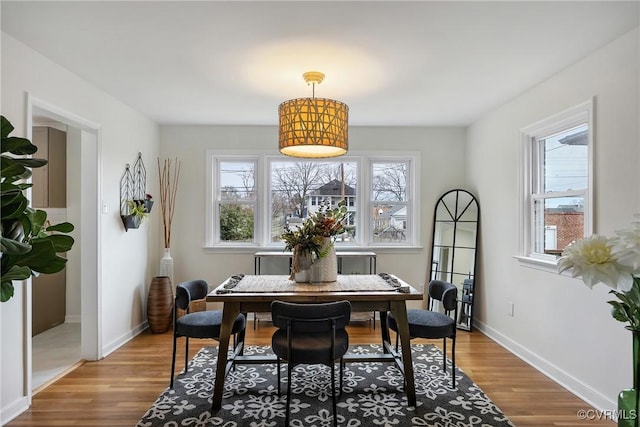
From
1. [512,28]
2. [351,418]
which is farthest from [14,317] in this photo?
[512,28]

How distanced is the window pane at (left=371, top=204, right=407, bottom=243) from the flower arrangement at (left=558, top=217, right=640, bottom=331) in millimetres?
4022

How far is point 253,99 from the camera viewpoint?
13.1 feet

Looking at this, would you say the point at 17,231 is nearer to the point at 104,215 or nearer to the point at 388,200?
the point at 104,215

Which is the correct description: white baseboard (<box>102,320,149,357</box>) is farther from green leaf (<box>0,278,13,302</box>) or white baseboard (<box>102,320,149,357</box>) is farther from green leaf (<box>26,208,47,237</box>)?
green leaf (<box>0,278,13,302</box>)

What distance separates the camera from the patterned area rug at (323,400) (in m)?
2.59

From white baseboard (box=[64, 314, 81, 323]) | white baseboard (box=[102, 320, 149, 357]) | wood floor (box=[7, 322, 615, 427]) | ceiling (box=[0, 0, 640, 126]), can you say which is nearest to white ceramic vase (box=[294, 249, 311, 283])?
wood floor (box=[7, 322, 615, 427])

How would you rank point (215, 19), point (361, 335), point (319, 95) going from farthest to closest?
1. point (361, 335)
2. point (319, 95)
3. point (215, 19)

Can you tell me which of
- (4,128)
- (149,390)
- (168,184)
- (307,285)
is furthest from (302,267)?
(168,184)

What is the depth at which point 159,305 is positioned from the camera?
4.50 m

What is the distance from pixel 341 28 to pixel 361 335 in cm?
322

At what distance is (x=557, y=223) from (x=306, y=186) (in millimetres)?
2886

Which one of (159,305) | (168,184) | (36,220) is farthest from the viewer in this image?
(168,184)

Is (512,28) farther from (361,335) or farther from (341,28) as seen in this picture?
(361,335)

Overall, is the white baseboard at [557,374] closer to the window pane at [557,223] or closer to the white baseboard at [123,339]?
the window pane at [557,223]
